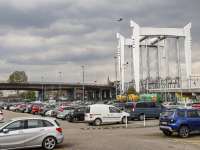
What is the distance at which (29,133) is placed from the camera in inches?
436

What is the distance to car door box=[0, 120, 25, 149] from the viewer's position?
34.9ft

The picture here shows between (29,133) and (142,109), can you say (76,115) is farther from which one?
(29,133)

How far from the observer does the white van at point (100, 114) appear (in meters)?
22.6

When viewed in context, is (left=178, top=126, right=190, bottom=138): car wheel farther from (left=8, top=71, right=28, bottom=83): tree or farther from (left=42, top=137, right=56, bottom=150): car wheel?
(left=8, top=71, right=28, bottom=83): tree

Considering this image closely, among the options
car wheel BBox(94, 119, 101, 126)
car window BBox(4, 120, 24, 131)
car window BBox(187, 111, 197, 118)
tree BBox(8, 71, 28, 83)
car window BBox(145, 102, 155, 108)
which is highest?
tree BBox(8, 71, 28, 83)

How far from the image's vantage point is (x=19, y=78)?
5344 inches

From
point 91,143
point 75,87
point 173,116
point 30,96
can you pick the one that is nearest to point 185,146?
point 173,116

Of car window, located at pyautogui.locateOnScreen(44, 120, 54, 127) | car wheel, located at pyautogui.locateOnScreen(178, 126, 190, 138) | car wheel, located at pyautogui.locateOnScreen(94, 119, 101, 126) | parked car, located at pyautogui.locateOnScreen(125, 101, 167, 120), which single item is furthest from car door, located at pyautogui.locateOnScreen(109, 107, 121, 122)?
car window, located at pyautogui.locateOnScreen(44, 120, 54, 127)

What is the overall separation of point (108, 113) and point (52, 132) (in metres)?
12.1

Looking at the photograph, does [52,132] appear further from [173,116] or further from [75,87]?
[75,87]

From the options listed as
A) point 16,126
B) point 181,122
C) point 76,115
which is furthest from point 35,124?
point 76,115

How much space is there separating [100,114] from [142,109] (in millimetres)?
5595

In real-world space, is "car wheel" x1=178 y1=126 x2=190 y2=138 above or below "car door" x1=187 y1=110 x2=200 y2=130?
below

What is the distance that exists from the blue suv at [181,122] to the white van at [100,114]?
328 inches
